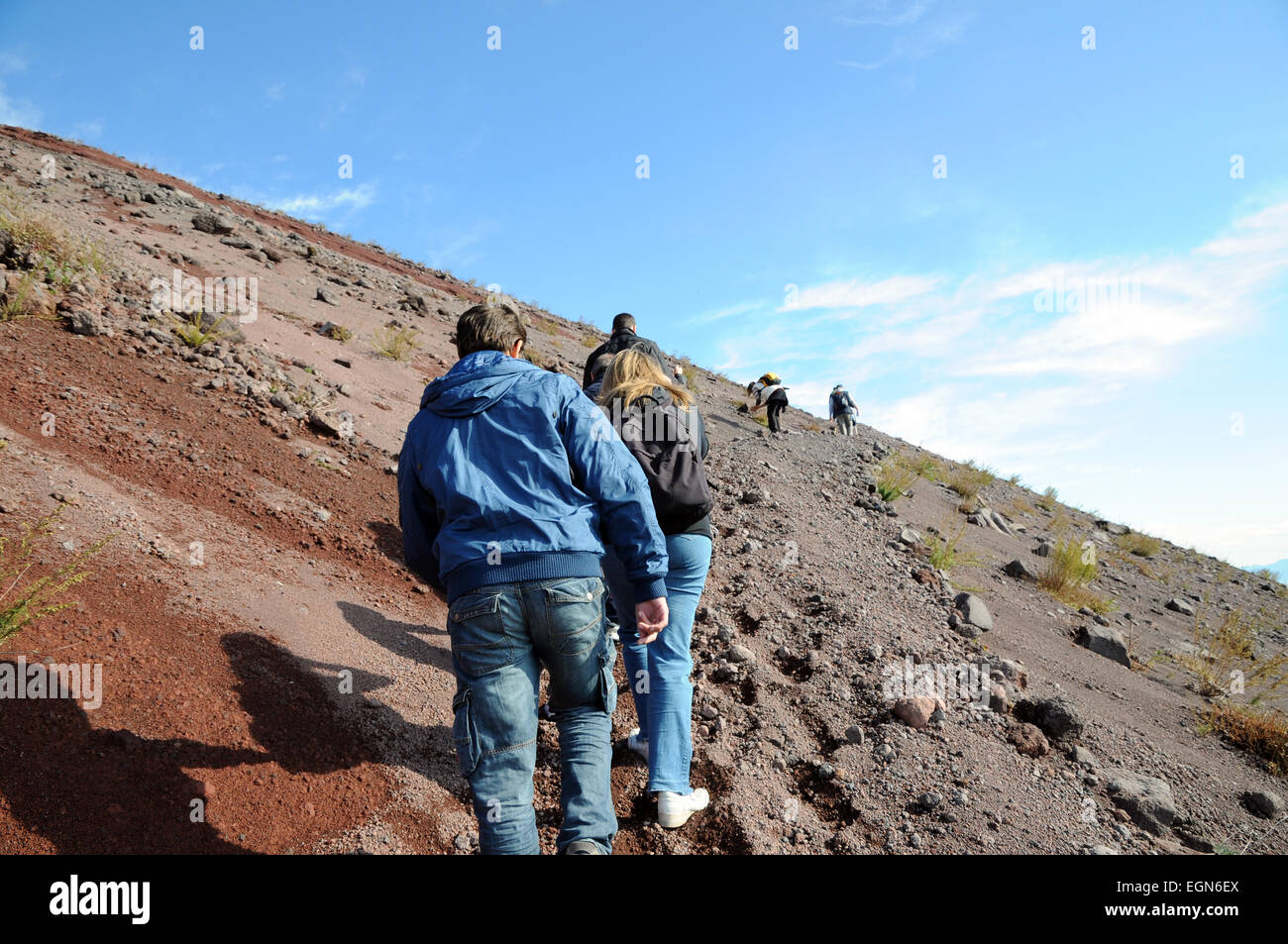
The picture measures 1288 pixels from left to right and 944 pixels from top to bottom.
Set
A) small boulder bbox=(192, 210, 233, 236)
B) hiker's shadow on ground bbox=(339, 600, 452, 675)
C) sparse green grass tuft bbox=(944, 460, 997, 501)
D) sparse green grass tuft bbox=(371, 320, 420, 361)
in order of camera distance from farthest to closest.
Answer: small boulder bbox=(192, 210, 233, 236), sparse green grass tuft bbox=(944, 460, 997, 501), sparse green grass tuft bbox=(371, 320, 420, 361), hiker's shadow on ground bbox=(339, 600, 452, 675)

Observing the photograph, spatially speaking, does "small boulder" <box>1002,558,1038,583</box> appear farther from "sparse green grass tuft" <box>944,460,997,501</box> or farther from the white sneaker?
the white sneaker

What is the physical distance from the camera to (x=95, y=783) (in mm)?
2367

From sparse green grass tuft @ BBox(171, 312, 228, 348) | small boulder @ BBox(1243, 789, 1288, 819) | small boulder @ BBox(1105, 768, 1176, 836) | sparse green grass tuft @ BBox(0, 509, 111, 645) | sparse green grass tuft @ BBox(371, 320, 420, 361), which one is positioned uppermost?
sparse green grass tuft @ BBox(371, 320, 420, 361)

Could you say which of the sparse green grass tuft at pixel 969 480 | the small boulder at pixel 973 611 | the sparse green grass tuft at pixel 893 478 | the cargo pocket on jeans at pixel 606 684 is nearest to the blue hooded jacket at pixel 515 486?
the cargo pocket on jeans at pixel 606 684

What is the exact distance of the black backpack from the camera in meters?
2.68

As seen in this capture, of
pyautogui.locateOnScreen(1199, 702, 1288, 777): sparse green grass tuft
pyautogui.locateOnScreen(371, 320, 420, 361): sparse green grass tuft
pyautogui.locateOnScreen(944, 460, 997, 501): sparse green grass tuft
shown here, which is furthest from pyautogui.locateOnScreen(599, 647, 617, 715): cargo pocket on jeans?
pyautogui.locateOnScreen(944, 460, 997, 501): sparse green grass tuft

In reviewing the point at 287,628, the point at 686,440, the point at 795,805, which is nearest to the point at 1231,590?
the point at 795,805

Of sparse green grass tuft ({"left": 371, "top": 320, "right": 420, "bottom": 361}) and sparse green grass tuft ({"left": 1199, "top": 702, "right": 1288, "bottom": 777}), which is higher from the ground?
sparse green grass tuft ({"left": 371, "top": 320, "right": 420, "bottom": 361})

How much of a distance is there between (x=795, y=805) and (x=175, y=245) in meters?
12.9

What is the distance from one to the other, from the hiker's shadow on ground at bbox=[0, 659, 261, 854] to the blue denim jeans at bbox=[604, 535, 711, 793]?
1.54m

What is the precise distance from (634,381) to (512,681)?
4.38 feet

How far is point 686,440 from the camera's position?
2.76 meters

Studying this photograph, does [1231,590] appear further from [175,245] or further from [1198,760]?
[175,245]

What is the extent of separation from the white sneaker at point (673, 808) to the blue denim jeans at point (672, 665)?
0.03 metres
